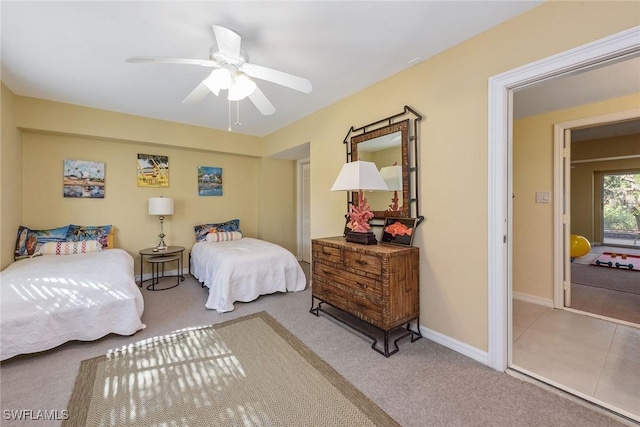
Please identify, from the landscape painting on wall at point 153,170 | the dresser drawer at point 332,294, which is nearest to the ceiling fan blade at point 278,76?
the dresser drawer at point 332,294

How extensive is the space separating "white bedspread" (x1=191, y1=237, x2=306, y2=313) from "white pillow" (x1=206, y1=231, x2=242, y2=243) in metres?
0.38

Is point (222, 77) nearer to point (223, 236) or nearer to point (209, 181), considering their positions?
point (223, 236)

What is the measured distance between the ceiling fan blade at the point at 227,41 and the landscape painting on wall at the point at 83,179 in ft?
10.8

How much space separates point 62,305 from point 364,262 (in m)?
2.55

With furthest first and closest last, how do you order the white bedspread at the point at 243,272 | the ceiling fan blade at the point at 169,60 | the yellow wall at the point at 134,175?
1. the yellow wall at the point at 134,175
2. the white bedspread at the point at 243,272
3. the ceiling fan blade at the point at 169,60

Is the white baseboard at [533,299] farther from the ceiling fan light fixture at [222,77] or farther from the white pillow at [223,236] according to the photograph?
the white pillow at [223,236]

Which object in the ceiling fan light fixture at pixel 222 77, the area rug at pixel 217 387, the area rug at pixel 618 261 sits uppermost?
the ceiling fan light fixture at pixel 222 77

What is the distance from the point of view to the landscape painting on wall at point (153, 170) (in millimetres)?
4172

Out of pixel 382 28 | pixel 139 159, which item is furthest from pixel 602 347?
pixel 139 159

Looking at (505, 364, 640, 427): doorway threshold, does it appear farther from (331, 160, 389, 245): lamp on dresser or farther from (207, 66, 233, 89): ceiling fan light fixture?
(207, 66, 233, 89): ceiling fan light fixture

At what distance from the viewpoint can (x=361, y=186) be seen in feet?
7.67

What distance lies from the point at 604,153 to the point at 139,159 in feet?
29.0

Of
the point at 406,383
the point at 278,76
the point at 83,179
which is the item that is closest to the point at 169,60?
the point at 278,76

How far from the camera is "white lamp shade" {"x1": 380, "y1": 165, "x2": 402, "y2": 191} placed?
2525 mm
